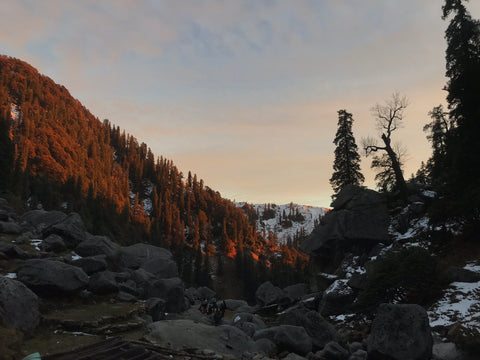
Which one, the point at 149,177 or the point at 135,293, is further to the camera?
the point at 149,177

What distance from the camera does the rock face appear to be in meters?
26.9

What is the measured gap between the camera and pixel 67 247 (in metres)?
21.1

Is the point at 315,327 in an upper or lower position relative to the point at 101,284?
lower

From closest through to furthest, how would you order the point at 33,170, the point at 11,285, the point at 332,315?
the point at 11,285
the point at 332,315
the point at 33,170

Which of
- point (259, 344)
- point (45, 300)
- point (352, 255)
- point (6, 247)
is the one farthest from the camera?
point (352, 255)

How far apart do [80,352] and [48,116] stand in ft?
456

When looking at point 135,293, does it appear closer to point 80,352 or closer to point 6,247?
point 6,247

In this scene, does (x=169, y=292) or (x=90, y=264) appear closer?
(x=90, y=264)

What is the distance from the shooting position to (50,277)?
43.9 ft

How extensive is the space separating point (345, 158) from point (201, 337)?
35.8 metres

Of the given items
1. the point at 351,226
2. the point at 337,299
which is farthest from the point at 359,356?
the point at 351,226

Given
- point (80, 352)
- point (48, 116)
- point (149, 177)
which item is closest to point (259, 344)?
point (80, 352)

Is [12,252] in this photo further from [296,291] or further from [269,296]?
[296,291]

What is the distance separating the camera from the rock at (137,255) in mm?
24812
